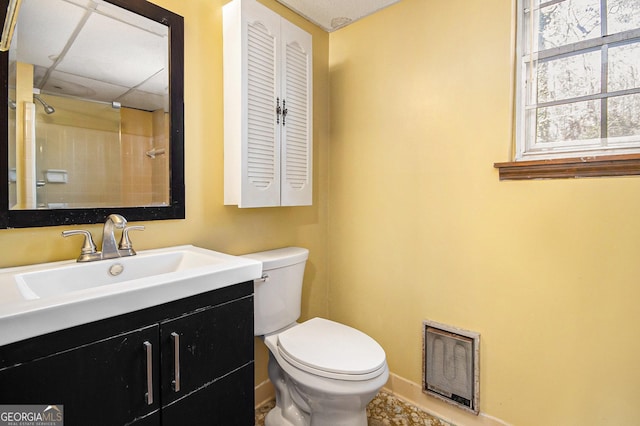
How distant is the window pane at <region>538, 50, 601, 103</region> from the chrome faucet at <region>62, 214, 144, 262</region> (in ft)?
5.62

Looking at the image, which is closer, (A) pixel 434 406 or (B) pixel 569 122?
(B) pixel 569 122

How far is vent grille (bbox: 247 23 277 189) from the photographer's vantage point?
1.46m

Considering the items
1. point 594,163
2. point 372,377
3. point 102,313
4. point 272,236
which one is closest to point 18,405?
point 102,313

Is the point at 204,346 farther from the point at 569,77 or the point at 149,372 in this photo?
the point at 569,77

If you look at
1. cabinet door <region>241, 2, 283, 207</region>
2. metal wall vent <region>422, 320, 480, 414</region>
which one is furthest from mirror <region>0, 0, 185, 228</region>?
metal wall vent <region>422, 320, 480, 414</region>

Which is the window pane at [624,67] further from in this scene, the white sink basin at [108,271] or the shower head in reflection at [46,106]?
the shower head in reflection at [46,106]

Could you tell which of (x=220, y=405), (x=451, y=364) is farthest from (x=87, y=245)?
(x=451, y=364)

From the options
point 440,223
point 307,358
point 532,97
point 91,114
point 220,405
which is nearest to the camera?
point 220,405

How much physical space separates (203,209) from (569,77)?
64.4 inches

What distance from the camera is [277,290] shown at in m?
1.53

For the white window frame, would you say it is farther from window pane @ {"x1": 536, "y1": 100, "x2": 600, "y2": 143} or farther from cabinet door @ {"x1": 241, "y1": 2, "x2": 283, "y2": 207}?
cabinet door @ {"x1": 241, "y1": 2, "x2": 283, "y2": 207}

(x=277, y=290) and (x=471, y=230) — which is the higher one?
(x=471, y=230)

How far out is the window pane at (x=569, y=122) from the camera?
1.27m

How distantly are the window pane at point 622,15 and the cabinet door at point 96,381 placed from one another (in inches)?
74.4
